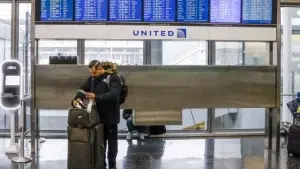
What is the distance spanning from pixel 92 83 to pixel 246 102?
2.64m

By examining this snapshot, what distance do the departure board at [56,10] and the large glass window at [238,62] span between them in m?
3.25

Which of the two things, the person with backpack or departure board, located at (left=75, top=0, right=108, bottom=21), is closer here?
the person with backpack

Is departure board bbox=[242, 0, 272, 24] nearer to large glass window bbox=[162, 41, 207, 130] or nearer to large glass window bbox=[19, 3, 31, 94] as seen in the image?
large glass window bbox=[162, 41, 207, 130]

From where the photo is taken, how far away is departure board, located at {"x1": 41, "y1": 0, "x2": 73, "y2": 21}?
630 cm

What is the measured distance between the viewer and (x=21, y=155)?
19.1 feet

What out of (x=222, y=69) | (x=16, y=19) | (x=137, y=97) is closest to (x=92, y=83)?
(x=137, y=97)

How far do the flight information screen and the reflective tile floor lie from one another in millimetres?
2042

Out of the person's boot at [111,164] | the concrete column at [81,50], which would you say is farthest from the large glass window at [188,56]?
the person's boot at [111,164]

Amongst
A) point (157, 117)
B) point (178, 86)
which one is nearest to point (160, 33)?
point (178, 86)

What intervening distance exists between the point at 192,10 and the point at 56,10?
79.6 inches

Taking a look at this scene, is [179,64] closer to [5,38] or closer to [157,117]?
[157,117]

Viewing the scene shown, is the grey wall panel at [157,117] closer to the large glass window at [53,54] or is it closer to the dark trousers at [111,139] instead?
the dark trousers at [111,139]

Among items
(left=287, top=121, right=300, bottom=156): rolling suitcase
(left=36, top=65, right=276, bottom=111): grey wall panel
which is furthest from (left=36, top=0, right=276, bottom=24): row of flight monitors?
(left=287, top=121, right=300, bottom=156): rolling suitcase

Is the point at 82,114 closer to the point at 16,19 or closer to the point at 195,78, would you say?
the point at 195,78
